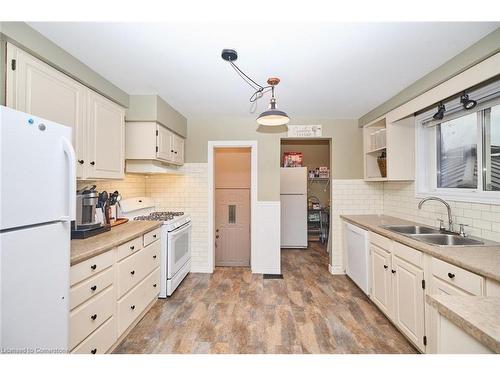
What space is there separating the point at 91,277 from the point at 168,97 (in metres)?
2.07

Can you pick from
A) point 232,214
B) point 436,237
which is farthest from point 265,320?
point 232,214

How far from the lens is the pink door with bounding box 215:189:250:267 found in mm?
4094

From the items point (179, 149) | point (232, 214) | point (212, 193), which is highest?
point (179, 149)

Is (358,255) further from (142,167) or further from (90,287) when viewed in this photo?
(142,167)

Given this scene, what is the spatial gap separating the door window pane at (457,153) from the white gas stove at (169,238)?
320 cm

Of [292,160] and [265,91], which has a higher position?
[265,91]

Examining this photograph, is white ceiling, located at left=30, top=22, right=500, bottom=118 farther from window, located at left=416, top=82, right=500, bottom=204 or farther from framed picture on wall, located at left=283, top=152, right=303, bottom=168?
framed picture on wall, located at left=283, top=152, right=303, bottom=168

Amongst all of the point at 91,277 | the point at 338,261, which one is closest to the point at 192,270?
the point at 91,277

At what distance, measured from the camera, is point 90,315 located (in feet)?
4.90

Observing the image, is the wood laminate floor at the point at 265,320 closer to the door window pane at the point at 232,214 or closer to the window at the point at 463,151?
the door window pane at the point at 232,214

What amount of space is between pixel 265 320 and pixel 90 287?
1584mm

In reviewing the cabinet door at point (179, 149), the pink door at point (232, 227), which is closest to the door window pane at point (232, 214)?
the pink door at point (232, 227)

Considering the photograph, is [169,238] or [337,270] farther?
[337,270]

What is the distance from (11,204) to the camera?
903 mm
